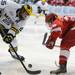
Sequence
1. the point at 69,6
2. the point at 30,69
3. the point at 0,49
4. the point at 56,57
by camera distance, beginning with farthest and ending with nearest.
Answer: the point at 0,49 < the point at 56,57 < the point at 30,69 < the point at 69,6

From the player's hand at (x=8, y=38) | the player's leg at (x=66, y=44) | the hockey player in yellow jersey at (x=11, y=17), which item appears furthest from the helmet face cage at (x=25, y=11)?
the player's leg at (x=66, y=44)

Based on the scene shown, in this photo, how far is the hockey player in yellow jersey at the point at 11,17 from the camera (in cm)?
466

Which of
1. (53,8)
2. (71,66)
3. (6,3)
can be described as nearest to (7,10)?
(6,3)

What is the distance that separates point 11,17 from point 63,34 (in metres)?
0.74

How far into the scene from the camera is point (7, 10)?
475 cm

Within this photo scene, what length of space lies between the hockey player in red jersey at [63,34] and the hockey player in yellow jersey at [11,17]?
0.40 metres

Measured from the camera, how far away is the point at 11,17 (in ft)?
16.1

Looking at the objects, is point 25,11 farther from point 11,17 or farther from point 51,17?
point 51,17

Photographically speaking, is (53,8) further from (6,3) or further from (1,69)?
(1,69)

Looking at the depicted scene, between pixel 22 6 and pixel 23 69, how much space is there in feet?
2.49

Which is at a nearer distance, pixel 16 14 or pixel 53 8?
pixel 53 8

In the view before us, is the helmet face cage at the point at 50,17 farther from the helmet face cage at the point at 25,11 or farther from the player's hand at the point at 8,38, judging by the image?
the player's hand at the point at 8,38

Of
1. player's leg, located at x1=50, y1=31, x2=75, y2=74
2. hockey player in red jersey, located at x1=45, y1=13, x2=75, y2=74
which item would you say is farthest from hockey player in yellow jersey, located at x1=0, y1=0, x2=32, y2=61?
player's leg, located at x1=50, y1=31, x2=75, y2=74

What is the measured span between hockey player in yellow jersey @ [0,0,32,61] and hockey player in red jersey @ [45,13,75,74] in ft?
1.33
